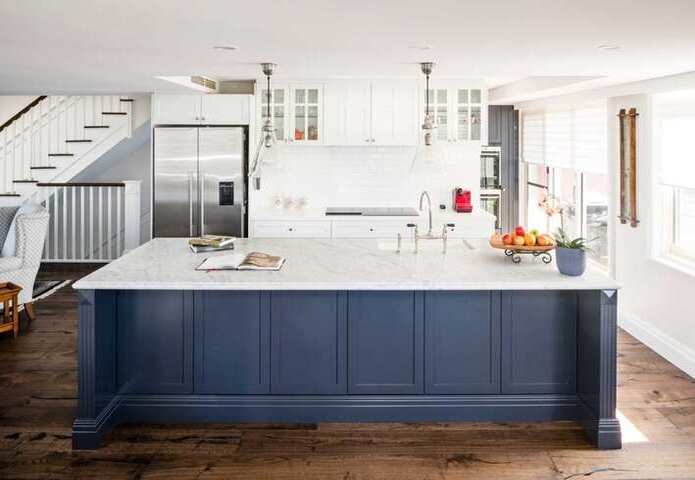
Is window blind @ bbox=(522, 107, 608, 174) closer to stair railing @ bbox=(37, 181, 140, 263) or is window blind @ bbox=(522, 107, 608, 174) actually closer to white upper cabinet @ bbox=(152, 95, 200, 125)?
white upper cabinet @ bbox=(152, 95, 200, 125)

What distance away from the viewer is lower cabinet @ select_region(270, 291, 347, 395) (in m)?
3.89

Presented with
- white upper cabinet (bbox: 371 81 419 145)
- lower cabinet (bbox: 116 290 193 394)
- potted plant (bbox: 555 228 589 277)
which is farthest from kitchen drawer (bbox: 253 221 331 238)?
potted plant (bbox: 555 228 589 277)

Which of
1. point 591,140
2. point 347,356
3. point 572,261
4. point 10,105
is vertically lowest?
point 347,356

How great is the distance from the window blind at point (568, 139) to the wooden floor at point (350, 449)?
9.15ft

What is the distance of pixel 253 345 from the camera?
3.90 m

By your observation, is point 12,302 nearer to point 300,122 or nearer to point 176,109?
point 176,109

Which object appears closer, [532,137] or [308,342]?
[308,342]

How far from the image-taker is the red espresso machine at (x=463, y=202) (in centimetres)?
729

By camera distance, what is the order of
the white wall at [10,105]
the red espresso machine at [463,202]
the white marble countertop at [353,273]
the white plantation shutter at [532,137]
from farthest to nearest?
the white wall at [10,105] < the white plantation shutter at [532,137] < the red espresso machine at [463,202] < the white marble countertop at [353,273]

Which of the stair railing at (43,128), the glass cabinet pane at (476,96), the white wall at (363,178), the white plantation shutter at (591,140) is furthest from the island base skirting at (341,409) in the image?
the stair railing at (43,128)

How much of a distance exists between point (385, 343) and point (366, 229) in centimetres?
304

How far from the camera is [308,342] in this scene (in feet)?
12.8

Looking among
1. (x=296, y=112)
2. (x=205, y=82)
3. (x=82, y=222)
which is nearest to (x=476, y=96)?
(x=296, y=112)

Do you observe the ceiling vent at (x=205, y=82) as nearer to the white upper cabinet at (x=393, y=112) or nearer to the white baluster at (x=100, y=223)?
the white upper cabinet at (x=393, y=112)
